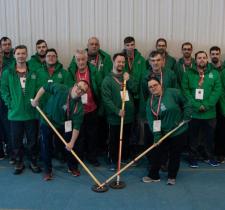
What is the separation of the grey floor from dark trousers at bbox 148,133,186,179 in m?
0.15

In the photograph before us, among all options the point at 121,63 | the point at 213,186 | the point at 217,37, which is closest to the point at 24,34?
the point at 121,63

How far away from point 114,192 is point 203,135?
170 centimetres

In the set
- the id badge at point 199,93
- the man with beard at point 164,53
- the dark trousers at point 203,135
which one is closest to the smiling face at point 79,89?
the man with beard at point 164,53

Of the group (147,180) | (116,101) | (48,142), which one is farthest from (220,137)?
(48,142)

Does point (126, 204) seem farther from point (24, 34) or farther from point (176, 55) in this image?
point (24, 34)

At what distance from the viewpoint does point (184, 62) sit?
5520 mm

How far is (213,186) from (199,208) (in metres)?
0.65

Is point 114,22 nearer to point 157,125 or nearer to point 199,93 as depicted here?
point 199,93

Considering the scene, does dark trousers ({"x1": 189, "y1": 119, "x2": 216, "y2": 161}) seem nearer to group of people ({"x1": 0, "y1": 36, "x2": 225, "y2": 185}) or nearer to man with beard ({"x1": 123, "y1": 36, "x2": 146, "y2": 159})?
group of people ({"x1": 0, "y1": 36, "x2": 225, "y2": 185})

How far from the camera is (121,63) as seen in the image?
16.0 ft

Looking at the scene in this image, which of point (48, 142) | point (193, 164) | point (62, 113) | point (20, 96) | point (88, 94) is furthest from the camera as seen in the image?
point (193, 164)

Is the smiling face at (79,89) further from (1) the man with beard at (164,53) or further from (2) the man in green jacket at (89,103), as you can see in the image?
(1) the man with beard at (164,53)

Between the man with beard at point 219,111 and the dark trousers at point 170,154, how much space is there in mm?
1073

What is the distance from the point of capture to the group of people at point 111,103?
4582mm
